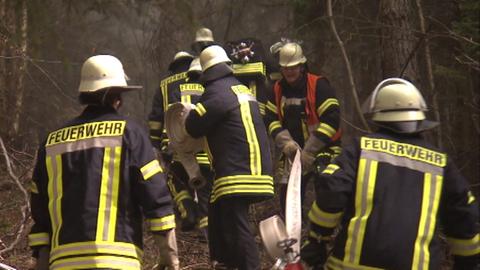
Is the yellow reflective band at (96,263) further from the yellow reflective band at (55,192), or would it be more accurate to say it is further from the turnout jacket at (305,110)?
the turnout jacket at (305,110)

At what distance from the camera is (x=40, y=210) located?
4.75m

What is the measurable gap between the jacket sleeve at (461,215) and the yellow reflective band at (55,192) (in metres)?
2.16

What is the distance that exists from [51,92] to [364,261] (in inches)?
516

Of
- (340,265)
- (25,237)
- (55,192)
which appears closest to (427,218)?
(340,265)

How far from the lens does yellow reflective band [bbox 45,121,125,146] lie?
4531mm

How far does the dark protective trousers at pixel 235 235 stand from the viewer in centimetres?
664

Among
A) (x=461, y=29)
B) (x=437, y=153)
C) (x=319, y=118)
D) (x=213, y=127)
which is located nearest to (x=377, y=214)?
(x=437, y=153)

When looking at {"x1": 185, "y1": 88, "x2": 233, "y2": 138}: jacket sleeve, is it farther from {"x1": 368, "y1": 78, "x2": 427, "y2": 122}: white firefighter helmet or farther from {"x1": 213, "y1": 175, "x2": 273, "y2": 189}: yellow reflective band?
{"x1": 368, "y1": 78, "x2": 427, "y2": 122}: white firefighter helmet

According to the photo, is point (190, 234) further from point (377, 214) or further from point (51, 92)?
point (51, 92)

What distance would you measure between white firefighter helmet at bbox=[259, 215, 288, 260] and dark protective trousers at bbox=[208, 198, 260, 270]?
1918 millimetres

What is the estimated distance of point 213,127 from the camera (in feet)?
22.0

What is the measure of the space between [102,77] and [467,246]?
7.55 ft

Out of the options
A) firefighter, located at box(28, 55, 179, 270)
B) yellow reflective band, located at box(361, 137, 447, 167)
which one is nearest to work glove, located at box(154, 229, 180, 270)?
firefighter, located at box(28, 55, 179, 270)

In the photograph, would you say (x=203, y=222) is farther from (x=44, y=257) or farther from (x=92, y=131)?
(x=92, y=131)
